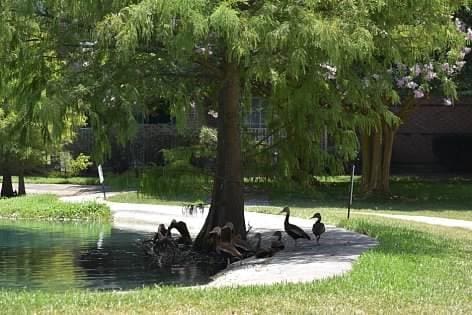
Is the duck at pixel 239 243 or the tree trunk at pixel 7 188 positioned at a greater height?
the tree trunk at pixel 7 188

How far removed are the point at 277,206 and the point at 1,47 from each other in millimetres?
13011

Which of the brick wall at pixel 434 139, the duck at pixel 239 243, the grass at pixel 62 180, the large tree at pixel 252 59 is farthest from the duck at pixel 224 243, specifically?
the brick wall at pixel 434 139

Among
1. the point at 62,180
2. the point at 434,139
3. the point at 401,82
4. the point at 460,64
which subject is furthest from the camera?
the point at 434,139

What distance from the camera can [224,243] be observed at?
15.2 meters

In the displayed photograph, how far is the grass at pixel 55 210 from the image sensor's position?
2358 cm

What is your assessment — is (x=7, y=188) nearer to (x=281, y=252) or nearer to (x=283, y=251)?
(x=283, y=251)

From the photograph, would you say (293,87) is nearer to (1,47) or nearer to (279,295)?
(1,47)

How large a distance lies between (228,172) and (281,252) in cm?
232

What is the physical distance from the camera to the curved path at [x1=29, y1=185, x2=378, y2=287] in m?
11.9

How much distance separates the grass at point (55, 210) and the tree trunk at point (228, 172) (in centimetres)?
735

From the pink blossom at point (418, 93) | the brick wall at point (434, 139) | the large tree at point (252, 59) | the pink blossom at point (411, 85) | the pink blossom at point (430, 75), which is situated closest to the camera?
the large tree at point (252, 59)

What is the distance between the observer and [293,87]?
1531 cm

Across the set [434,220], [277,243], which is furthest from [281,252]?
[434,220]

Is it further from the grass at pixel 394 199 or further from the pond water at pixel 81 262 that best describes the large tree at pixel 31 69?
the grass at pixel 394 199
